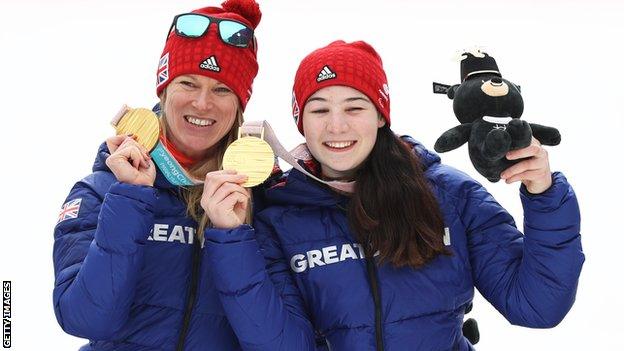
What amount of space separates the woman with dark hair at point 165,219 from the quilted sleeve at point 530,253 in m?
0.61

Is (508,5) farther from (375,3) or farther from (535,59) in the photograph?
(375,3)

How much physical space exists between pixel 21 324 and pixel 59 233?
4.39 feet

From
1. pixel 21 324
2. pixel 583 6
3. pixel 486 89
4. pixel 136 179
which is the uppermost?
pixel 583 6

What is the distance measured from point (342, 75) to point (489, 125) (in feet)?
1.35

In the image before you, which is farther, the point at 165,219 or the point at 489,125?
the point at 165,219

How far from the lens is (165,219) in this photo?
1.84 m

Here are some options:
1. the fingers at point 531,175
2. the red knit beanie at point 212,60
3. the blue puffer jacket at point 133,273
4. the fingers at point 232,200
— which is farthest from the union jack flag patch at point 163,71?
the fingers at point 531,175

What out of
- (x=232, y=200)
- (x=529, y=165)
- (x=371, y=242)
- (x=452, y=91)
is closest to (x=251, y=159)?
(x=232, y=200)

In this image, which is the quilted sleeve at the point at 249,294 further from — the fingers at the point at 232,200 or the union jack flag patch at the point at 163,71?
the union jack flag patch at the point at 163,71

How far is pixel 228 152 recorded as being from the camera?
1.64 meters

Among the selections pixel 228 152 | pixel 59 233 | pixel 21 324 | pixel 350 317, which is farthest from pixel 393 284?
pixel 21 324

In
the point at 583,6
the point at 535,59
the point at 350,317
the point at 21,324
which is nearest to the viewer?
the point at 350,317

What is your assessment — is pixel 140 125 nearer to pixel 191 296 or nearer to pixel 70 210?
pixel 70 210

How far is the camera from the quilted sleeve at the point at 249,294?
163 cm
